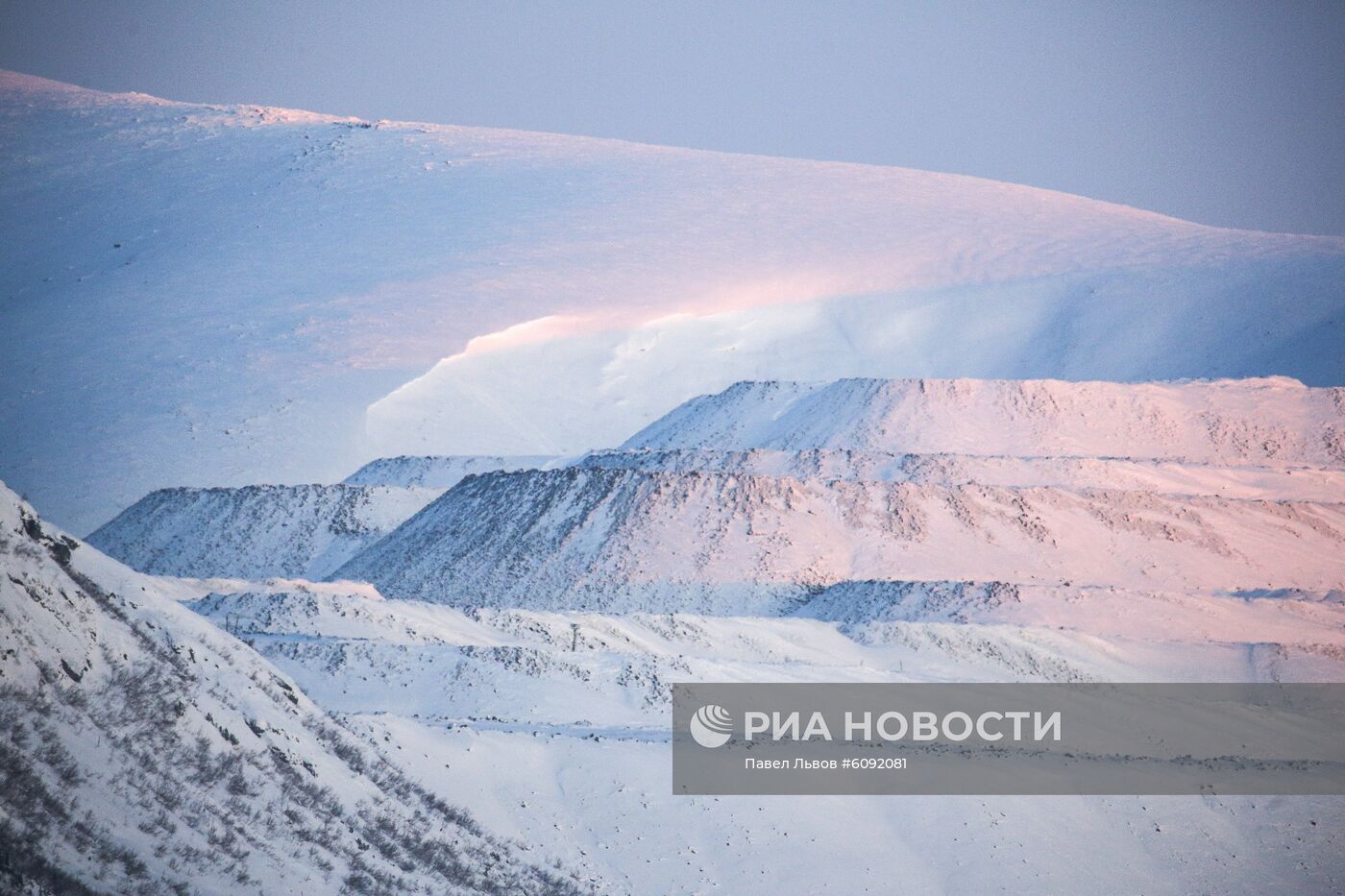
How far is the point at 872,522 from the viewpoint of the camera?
52250mm

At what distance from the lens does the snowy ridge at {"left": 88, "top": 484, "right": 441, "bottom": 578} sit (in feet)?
192

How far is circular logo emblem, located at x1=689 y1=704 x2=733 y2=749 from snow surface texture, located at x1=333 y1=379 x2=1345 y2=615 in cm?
1812

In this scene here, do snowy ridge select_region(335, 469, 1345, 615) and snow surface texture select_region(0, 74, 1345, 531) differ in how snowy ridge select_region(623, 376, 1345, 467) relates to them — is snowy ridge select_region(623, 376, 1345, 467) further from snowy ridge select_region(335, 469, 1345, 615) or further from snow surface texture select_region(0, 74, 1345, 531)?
snow surface texture select_region(0, 74, 1345, 531)

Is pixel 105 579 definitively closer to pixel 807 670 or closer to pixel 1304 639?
pixel 807 670

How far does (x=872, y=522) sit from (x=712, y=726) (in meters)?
24.8

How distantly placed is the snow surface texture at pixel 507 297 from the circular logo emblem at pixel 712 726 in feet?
141

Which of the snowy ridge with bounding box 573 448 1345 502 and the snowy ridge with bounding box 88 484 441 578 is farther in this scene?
the snowy ridge with bounding box 88 484 441 578

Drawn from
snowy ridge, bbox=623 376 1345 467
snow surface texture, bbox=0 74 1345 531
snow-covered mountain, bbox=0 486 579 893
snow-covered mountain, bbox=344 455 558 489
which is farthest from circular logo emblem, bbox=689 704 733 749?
snow surface texture, bbox=0 74 1345 531

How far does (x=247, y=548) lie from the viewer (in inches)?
2334

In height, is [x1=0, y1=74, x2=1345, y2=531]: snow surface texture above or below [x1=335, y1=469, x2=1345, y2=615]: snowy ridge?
above

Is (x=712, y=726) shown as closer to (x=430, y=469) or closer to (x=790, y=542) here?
(x=790, y=542)

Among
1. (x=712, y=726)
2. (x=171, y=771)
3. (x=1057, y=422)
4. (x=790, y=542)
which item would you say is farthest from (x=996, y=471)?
(x=171, y=771)

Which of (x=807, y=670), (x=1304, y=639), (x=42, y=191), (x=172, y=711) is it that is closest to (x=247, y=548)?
(x=807, y=670)

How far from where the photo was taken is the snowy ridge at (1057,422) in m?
62.8
